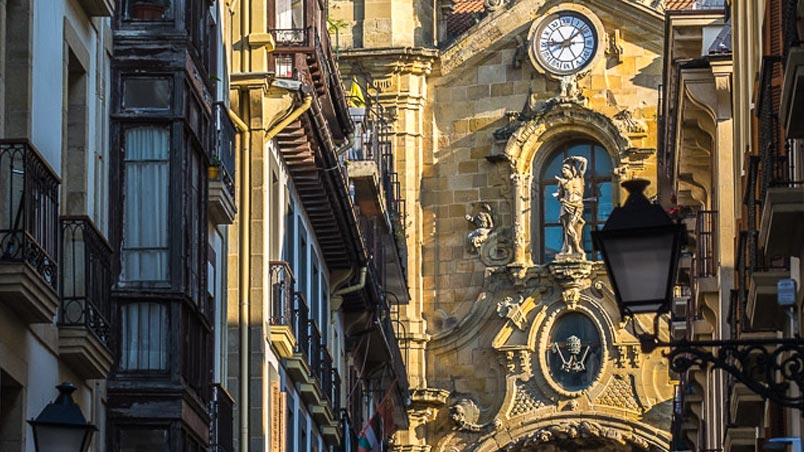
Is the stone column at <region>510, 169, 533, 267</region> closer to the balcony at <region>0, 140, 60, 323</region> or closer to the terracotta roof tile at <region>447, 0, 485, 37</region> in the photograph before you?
the terracotta roof tile at <region>447, 0, 485, 37</region>

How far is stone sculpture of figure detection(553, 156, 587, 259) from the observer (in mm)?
58625

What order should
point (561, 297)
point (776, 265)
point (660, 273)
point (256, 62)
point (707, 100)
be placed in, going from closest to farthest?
point (660, 273), point (776, 265), point (256, 62), point (707, 100), point (561, 297)

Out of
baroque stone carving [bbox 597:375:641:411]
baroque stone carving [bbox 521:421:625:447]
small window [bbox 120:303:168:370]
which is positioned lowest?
baroque stone carving [bbox 521:421:625:447]

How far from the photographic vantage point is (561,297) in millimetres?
58250

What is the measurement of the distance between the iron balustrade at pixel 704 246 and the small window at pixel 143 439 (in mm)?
14086

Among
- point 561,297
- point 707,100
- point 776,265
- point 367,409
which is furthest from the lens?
point 561,297

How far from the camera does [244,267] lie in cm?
3173

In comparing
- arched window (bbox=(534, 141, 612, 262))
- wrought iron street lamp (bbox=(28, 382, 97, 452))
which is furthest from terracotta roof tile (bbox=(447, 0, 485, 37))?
wrought iron street lamp (bbox=(28, 382, 97, 452))

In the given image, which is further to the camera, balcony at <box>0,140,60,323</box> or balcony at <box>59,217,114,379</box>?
balcony at <box>59,217,114,379</box>

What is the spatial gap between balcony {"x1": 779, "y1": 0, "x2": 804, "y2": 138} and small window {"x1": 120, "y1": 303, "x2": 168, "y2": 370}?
22.1ft

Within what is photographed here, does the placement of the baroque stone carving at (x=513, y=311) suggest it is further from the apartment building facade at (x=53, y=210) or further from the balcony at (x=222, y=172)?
the apartment building facade at (x=53, y=210)

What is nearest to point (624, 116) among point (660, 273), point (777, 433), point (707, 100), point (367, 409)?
point (367, 409)

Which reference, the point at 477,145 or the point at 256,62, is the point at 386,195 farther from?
the point at 256,62

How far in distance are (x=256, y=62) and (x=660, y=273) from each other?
17.0 meters
